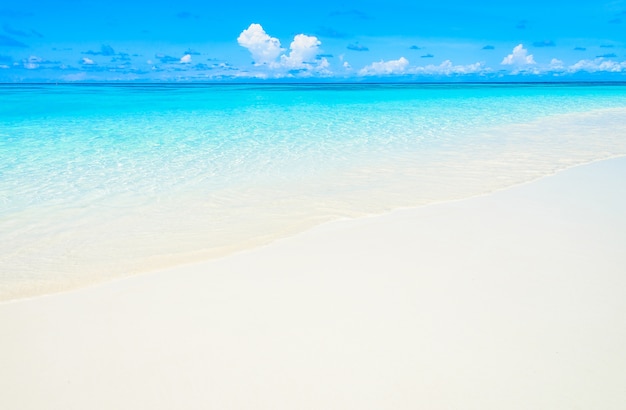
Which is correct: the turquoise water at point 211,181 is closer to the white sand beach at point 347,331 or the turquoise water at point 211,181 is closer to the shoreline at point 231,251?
the shoreline at point 231,251

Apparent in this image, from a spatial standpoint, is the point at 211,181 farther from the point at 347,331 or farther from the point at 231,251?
the point at 347,331

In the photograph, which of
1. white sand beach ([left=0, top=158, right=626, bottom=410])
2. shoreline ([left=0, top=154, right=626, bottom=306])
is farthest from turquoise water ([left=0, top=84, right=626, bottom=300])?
white sand beach ([left=0, top=158, right=626, bottom=410])

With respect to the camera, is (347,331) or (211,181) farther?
(211,181)

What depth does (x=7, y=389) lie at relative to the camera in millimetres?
1887

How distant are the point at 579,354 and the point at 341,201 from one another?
288cm

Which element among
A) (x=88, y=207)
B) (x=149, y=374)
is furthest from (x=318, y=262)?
(x=88, y=207)

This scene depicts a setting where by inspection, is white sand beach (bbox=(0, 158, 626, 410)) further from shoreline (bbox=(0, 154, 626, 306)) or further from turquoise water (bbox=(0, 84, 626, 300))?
turquoise water (bbox=(0, 84, 626, 300))

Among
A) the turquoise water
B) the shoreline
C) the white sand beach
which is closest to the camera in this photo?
the white sand beach

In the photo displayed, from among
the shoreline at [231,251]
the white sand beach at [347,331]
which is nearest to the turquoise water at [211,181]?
the shoreline at [231,251]

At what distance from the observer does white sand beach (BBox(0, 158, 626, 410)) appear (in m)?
1.84

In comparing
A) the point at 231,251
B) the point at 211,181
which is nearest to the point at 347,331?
the point at 231,251

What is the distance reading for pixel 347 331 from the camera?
224cm

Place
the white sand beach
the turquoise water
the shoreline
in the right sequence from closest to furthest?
the white sand beach, the shoreline, the turquoise water

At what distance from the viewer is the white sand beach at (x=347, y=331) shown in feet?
6.04
